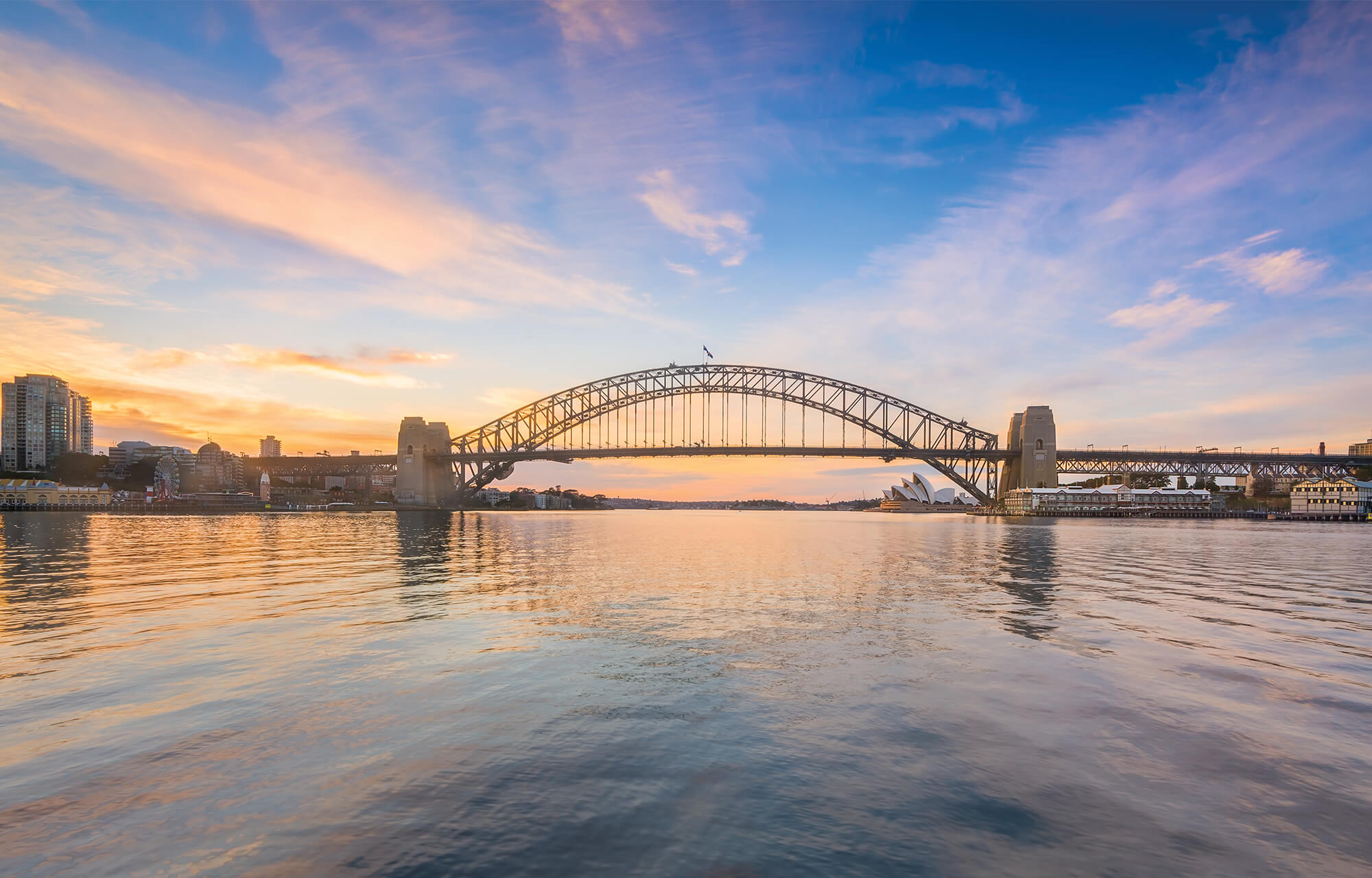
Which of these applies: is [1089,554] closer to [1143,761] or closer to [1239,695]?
[1239,695]

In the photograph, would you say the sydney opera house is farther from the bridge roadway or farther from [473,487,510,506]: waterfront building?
[473,487,510,506]: waterfront building

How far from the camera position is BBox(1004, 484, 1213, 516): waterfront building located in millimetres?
109375

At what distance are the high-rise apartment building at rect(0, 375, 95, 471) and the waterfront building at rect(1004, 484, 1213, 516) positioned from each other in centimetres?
21609

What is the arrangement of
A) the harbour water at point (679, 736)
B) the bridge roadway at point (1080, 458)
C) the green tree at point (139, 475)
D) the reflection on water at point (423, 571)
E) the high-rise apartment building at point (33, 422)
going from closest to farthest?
the harbour water at point (679, 736) < the reflection on water at point (423, 571) < the bridge roadway at point (1080, 458) < the green tree at point (139, 475) < the high-rise apartment building at point (33, 422)

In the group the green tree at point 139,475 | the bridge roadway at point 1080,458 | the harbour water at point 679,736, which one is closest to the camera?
the harbour water at point 679,736

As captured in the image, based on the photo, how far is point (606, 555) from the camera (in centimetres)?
3325

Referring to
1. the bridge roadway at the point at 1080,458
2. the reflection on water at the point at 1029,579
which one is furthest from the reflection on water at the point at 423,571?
the bridge roadway at the point at 1080,458

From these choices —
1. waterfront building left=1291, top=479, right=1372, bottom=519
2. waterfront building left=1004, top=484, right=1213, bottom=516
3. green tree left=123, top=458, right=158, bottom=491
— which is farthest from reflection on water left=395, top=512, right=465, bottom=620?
green tree left=123, top=458, right=158, bottom=491

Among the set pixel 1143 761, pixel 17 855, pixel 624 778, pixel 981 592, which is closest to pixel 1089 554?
pixel 981 592

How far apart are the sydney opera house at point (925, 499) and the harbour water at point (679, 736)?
546ft

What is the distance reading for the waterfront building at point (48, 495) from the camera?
116812 mm

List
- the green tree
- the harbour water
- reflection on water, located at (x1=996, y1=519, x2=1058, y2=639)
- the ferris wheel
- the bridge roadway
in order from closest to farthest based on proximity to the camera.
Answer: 1. the harbour water
2. reflection on water, located at (x1=996, y1=519, x2=1058, y2=639)
3. the bridge roadway
4. the ferris wheel
5. the green tree

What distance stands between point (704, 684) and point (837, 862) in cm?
484

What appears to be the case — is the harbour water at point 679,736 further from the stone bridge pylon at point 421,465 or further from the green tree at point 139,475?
the green tree at point 139,475
